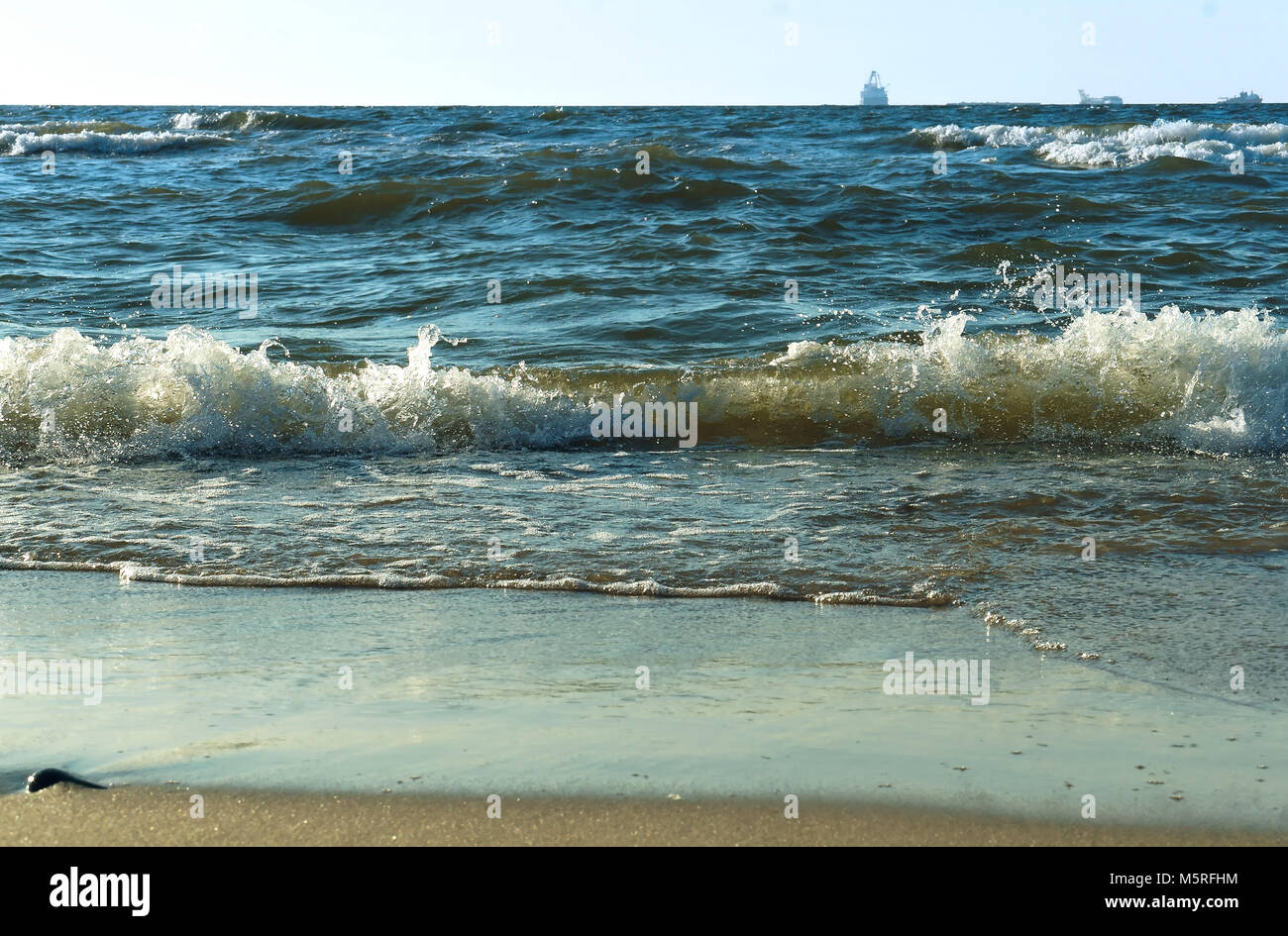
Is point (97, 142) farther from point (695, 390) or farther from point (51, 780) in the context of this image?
point (51, 780)

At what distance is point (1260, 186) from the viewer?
45.7 feet

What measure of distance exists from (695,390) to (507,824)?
17.3 feet

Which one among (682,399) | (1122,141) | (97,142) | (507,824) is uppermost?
(97,142)

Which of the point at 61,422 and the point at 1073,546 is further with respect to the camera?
the point at 61,422

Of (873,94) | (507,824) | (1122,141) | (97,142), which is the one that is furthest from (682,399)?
(873,94)

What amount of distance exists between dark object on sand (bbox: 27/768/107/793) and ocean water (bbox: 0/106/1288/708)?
65.7 inches

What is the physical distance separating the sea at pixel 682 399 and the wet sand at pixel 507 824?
979mm

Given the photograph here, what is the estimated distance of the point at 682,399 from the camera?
741cm

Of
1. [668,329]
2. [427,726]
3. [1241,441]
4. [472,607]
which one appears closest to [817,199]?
[668,329]

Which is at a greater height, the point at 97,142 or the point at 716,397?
the point at 97,142

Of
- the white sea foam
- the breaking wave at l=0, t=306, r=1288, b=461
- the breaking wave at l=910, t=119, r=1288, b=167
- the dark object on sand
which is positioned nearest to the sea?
the breaking wave at l=0, t=306, r=1288, b=461

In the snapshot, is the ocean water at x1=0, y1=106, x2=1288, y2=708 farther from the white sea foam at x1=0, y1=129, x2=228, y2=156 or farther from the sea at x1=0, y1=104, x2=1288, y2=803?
the white sea foam at x1=0, y1=129, x2=228, y2=156
